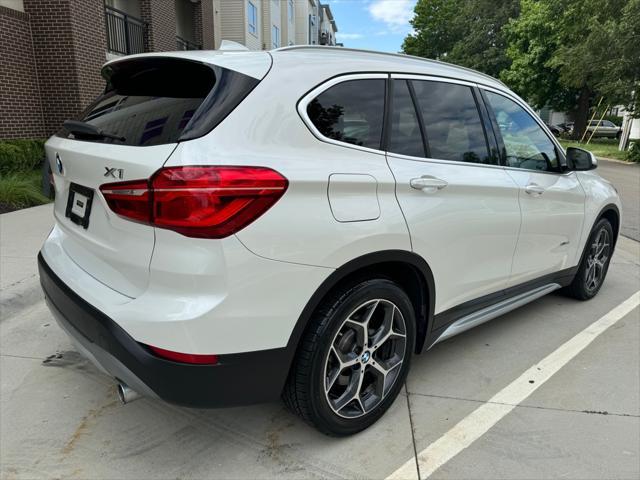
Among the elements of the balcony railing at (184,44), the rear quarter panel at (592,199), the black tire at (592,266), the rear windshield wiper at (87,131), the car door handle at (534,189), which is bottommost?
the black tire at (592,266)

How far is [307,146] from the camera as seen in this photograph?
2178 mm

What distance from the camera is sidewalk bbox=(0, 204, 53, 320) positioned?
4.17 m

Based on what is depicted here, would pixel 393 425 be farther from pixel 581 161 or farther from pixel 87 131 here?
pixel 581 161

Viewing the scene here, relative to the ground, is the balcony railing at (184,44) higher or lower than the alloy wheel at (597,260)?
higher

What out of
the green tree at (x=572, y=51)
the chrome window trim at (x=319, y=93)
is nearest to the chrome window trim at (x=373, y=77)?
the chrome window trim at (x=319, y=93)

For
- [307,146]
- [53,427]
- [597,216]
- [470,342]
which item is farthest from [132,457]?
[597,216]

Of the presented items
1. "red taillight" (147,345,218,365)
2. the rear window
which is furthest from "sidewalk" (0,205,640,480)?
the rear window

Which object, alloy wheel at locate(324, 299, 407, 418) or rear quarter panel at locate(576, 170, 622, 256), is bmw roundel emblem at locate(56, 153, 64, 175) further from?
rear quarter panel at locate(576, 170, 622, 256)

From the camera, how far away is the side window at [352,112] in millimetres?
2301

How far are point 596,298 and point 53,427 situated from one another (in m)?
4.56

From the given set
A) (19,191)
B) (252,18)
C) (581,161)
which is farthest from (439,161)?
(252,18)

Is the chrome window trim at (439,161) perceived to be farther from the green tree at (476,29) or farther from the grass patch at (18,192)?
the green tree at (476,29)

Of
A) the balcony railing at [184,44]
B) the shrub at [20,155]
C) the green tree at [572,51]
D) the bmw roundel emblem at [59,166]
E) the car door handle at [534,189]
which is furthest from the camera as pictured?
the green tree at [572,51]

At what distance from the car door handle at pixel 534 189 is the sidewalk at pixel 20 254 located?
13.1 feet
